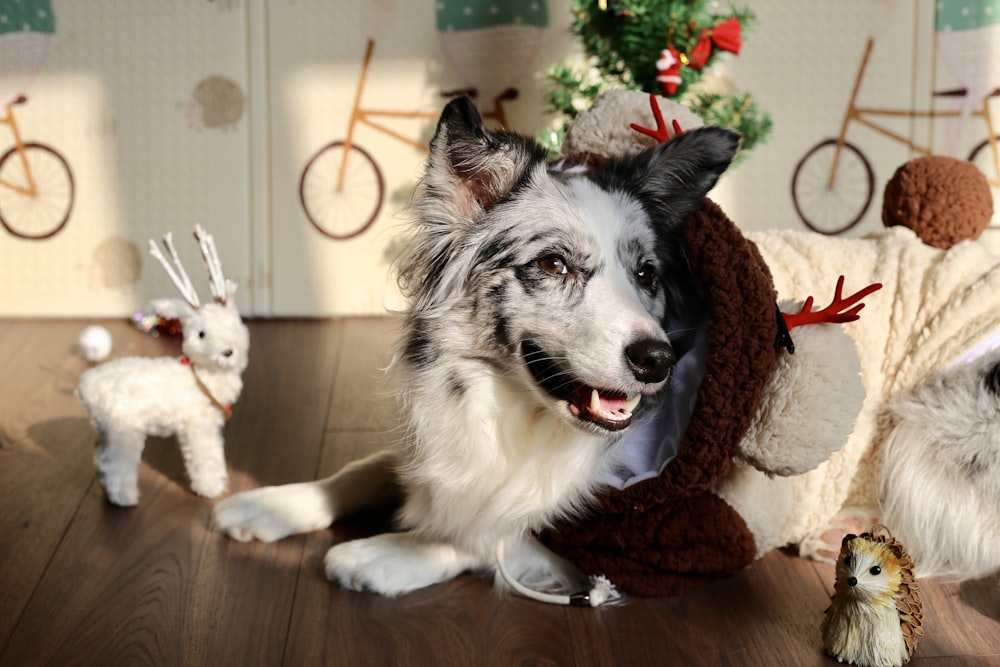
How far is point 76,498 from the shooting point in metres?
2.08

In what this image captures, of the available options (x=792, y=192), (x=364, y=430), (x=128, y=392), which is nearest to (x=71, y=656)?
(x=128, y=392)

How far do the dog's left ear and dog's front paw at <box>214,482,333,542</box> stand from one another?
86cm

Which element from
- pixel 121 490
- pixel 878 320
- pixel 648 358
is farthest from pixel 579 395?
pixel 121 490

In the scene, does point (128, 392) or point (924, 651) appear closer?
point (924, 651)

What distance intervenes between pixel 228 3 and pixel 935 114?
2.49 metres

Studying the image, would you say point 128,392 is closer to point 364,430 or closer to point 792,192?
point 364,430

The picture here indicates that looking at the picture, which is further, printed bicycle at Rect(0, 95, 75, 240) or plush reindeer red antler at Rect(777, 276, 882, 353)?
printed bicycle at Rect(0, 95, 75, 240)

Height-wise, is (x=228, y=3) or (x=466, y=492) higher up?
(x=228, y=3)

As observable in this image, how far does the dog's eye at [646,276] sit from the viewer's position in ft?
5.20

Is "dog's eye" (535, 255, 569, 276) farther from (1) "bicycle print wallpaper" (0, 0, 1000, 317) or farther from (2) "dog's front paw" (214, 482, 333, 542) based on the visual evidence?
(1) "bicycle print wallpaper" (0, 0, 1000, 317)

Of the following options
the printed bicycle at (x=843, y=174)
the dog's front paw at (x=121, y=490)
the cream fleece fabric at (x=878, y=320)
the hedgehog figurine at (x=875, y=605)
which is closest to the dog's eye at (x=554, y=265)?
the cream fleece fabric at (x=878, y=320)

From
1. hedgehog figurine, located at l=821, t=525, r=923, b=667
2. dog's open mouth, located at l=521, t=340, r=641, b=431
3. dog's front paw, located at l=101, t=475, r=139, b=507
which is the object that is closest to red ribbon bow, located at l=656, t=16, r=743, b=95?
dog's open mouth, located at l=521, t=340, r=641, b=431

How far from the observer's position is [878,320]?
1787mm

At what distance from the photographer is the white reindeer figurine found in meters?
1.99
